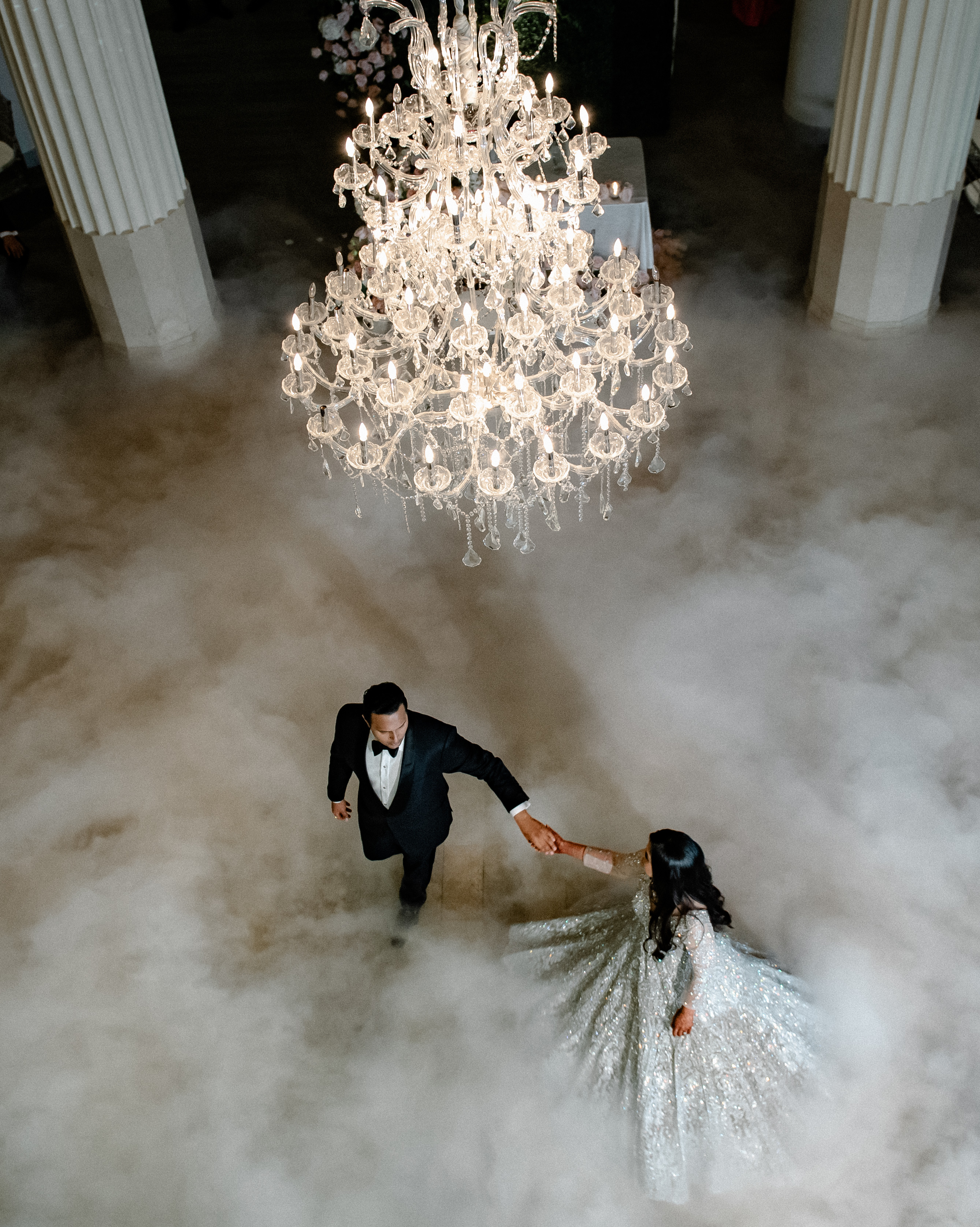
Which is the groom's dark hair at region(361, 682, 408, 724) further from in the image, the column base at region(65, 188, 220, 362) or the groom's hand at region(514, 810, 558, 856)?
the column base at region(65, 188, 220, 362)

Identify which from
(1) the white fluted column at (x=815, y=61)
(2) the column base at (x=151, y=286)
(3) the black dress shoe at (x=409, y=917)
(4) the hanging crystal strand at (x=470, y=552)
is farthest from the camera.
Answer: (1) the white fluted column at (x=815, y=61)

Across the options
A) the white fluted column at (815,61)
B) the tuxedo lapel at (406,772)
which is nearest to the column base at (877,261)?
the white fluted column at (815,61)

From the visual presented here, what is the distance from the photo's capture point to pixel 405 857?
4.18 m

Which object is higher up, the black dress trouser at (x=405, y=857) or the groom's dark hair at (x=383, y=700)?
the groom's dark hair at (x=383, y=700)

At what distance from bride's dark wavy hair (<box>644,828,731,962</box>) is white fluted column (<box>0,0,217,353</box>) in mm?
5317

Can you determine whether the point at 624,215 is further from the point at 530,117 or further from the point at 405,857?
the point at 405,857

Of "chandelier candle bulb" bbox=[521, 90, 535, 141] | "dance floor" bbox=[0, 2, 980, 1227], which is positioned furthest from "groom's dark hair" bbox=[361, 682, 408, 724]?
Result: "chandelier candle bulb" bbox=[521, 90, 535, 141]

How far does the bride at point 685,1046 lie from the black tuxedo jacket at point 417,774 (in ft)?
1.39

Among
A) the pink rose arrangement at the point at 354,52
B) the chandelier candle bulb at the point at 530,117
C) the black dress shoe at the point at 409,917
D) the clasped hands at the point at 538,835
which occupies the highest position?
the chandelier candle bulb at the point at 530,117

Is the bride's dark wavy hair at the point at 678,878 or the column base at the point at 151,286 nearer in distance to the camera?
the bride's dark wavy hair at the point at 678,878

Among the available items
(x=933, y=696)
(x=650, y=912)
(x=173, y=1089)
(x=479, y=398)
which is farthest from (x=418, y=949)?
(x=933, y=696)

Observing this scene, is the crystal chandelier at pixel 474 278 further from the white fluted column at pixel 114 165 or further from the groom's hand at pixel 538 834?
the white fluted column at pixel 114 165

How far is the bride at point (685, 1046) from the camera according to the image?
3492mm

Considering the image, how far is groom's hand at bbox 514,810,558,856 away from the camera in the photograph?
12.9 ft
